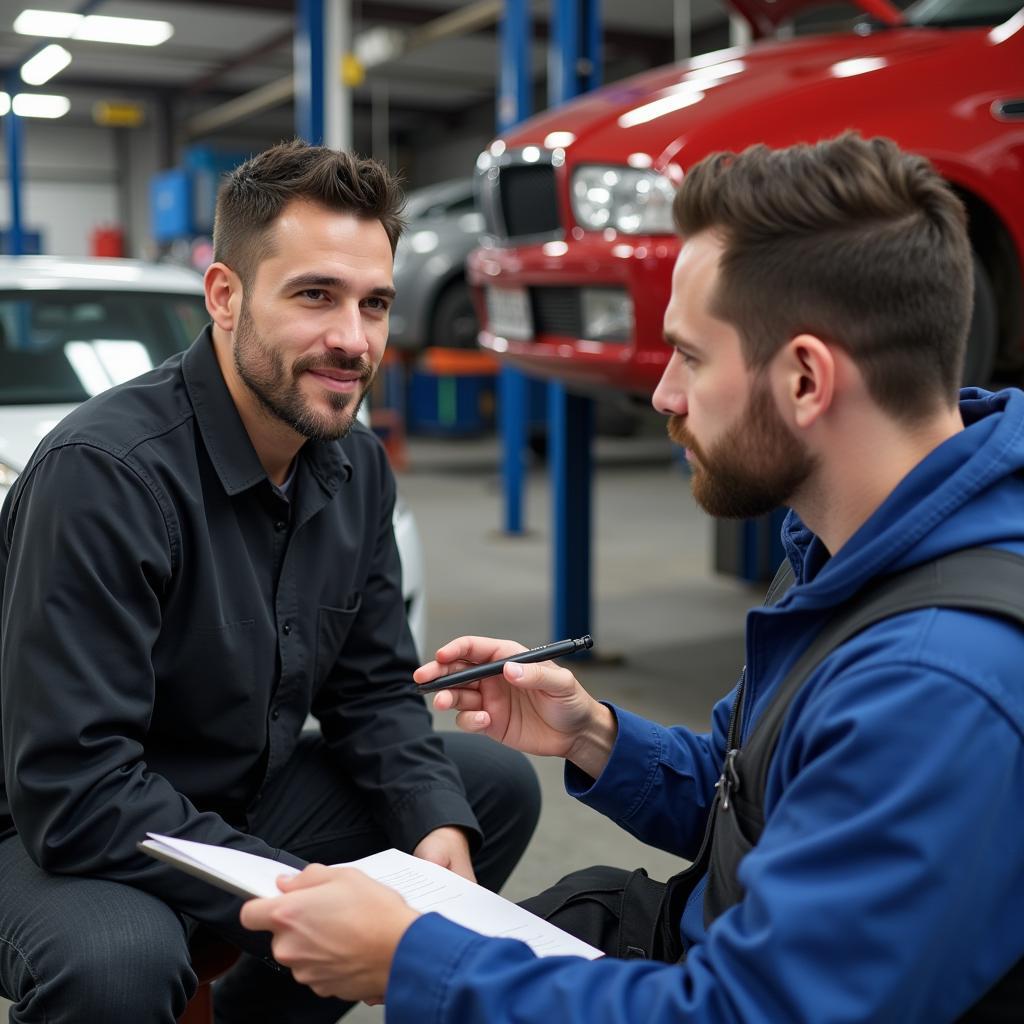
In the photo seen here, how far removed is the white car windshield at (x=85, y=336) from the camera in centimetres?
306

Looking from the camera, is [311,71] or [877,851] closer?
[877,851]

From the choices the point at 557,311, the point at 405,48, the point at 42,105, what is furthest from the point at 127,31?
the point at 557,311

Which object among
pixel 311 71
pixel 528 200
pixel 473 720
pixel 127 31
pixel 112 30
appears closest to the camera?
pixel 473 720

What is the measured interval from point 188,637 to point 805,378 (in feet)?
2.88

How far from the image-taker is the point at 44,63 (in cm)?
1211

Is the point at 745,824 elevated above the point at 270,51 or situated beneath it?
situated beneath

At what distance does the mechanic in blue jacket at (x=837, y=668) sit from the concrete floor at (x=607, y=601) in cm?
119

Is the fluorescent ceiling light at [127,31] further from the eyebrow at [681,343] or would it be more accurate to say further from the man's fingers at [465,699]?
the eyebrow at [681,343]

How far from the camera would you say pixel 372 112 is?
17062mm

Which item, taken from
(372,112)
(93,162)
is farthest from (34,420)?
(93,162)

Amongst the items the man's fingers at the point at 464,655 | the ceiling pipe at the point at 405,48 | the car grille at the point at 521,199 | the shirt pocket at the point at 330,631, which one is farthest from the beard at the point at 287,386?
the ceiling pipe at the point at 405,48

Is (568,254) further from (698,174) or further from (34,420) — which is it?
(698,174)

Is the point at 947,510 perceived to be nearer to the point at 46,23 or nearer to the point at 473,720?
the point at 473,720

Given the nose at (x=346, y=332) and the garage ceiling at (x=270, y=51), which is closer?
the nose at (x=346, y=332)
